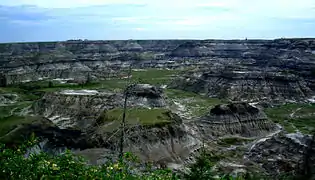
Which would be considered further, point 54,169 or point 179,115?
point 179,115

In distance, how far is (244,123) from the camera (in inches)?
2717

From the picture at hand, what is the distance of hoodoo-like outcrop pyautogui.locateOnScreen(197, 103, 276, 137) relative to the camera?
66.8 meters

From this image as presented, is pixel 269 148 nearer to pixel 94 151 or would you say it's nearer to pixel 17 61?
pixel 94 151

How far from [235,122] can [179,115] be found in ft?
51.8

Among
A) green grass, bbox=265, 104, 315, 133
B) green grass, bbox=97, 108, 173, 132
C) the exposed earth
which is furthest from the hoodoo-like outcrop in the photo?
green grass, bbox=97, 108, 173, 132

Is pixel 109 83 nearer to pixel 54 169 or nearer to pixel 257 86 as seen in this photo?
pixel 257 86

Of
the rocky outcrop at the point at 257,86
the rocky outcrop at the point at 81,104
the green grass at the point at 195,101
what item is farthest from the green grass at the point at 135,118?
the rocky outcrop at the point at 257,86

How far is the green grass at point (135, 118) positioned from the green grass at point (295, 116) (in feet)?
84.3

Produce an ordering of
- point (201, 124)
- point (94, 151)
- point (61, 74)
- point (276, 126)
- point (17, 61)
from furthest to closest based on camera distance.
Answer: point (17, 61), point (61, 74), point (276, 126), point (201, 124), point (94, 151)

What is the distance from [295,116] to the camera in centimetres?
8781

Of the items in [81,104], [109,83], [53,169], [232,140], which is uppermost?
[53,169]

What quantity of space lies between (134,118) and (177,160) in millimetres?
8701

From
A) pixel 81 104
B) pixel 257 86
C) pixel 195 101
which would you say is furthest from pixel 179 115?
pixel 257 86

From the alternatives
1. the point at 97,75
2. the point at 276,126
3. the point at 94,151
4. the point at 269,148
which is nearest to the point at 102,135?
the point at 94,151
